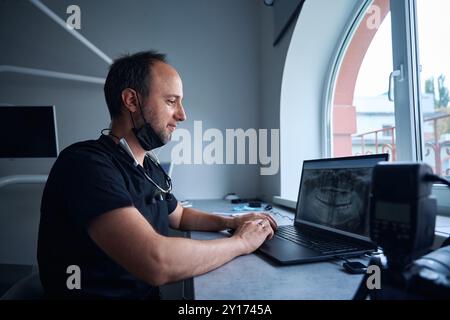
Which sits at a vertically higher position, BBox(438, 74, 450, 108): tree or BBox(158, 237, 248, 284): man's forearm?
BBox(438, 74, 450, 108): tree

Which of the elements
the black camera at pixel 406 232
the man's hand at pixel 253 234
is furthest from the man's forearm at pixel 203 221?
the black camera at pixel 406 232

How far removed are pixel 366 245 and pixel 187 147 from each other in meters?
1.70

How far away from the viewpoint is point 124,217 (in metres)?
0.68

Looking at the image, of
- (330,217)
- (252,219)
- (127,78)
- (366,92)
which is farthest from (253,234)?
(366,92)

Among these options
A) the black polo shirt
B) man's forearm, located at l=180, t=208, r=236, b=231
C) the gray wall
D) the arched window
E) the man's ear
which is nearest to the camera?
the black polo shirt

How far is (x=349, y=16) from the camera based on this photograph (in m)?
1.76

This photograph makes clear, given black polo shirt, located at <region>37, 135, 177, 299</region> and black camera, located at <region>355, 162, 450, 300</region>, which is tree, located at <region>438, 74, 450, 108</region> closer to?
black camera, located at <region>355, 162, 450, 300</region>

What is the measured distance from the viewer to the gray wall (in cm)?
232

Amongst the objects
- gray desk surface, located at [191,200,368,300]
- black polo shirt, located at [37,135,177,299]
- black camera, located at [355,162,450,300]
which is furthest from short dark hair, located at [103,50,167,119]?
black camera, located at [355,162,450,300]

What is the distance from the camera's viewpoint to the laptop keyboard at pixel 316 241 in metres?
0.82

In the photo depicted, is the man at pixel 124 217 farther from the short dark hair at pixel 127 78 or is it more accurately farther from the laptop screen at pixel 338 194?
the laptop screen at pixel 338 194

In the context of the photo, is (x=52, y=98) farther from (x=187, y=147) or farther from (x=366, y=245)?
(x=366, y=245)

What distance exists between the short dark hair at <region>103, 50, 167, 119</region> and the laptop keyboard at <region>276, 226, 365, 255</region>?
716 millimetres
